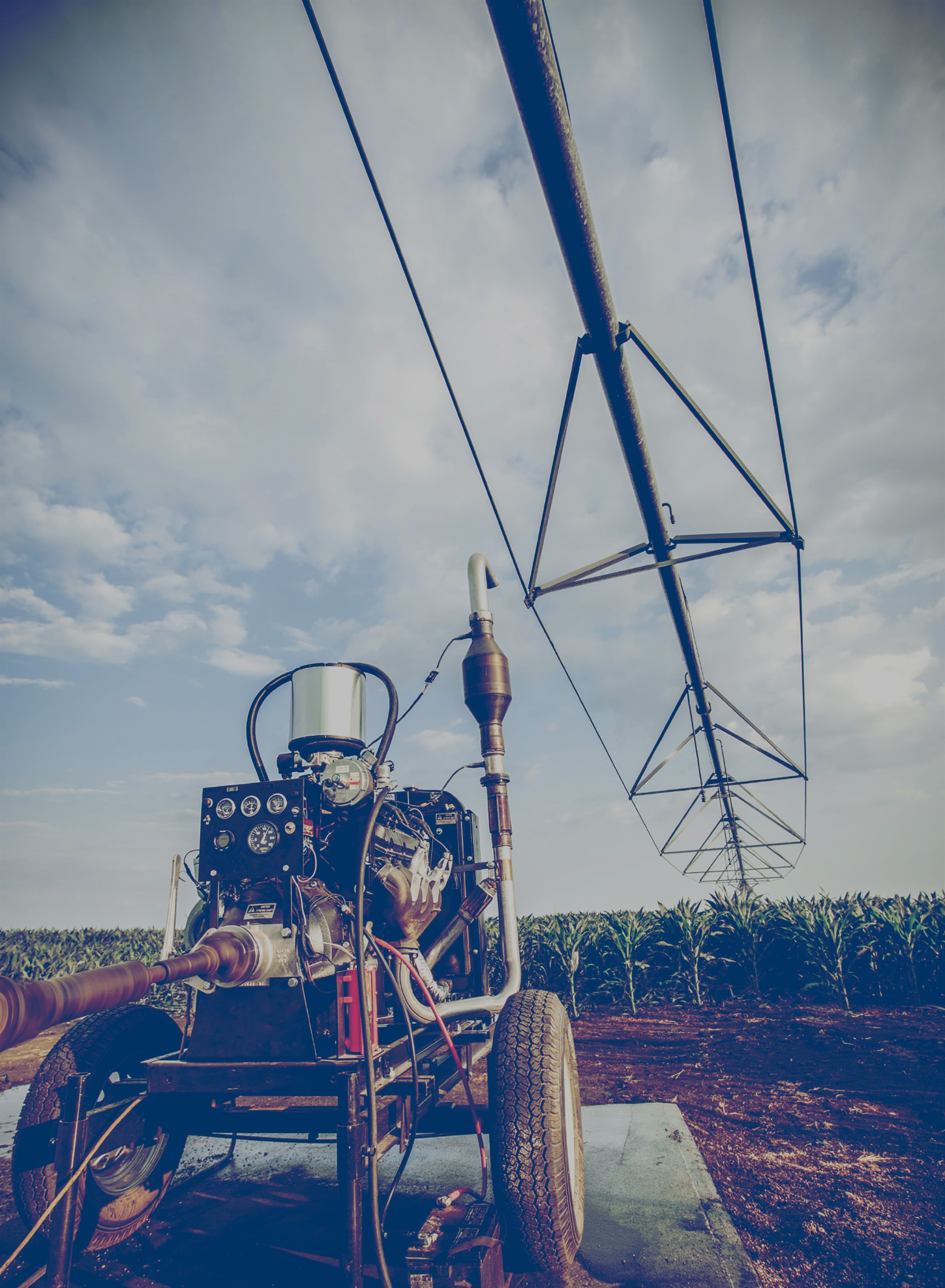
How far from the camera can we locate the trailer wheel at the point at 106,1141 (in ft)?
10.8

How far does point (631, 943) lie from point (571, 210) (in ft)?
39.2

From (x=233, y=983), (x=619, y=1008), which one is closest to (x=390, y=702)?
(x=233, y=983)

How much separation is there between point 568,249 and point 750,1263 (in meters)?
5.51

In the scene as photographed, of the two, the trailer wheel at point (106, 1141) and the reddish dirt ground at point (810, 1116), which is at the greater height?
the trailer wheel at point (106, 1141)

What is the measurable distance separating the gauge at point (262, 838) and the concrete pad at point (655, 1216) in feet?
8.53

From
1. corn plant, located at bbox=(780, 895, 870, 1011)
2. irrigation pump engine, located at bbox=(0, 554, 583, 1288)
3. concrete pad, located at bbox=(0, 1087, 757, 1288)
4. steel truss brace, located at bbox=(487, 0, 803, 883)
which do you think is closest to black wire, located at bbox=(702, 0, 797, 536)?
steel truss brace, located at bbox=(487, 0, 803, 883)

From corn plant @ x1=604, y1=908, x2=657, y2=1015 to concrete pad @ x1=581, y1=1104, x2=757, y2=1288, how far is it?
6999 mm

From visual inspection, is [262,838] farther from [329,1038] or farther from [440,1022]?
[440,1022]

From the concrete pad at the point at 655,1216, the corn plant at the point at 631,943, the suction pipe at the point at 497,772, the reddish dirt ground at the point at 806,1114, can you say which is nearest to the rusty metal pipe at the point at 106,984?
the suction pipe at the point at 497,772

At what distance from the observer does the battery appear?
2578mm

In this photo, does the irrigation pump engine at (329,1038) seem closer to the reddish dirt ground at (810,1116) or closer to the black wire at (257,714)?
the black wire at (257,714)

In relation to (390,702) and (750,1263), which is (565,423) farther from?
(750,1263)

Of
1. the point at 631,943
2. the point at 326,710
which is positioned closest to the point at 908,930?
the point at 631,943

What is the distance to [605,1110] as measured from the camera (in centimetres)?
621
